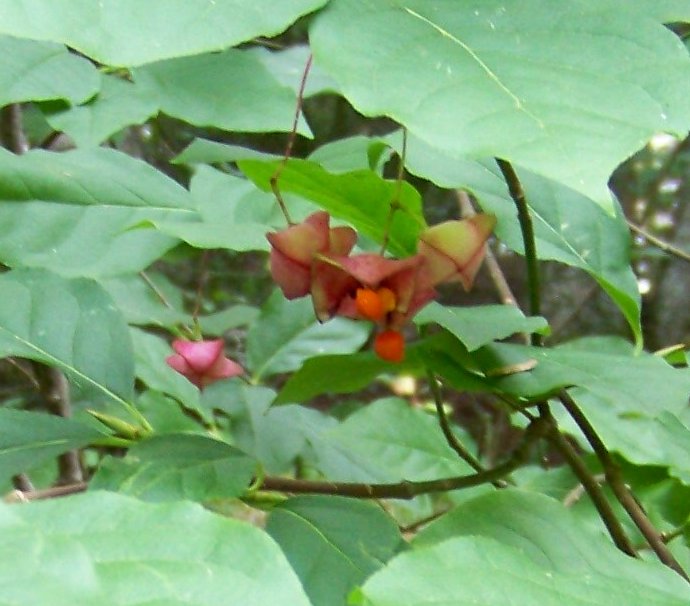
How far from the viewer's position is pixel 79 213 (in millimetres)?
748

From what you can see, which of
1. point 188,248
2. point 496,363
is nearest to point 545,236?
point 496,363

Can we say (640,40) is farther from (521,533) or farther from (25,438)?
(25,438)

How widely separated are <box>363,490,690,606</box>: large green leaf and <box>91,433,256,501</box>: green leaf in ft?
0.48

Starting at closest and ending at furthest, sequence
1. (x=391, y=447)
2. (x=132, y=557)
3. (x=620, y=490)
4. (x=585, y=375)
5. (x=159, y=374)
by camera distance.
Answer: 1. (x=132, y=557)
2. (x=585, y=375)
3. (x=620, y=490)
4. (x=391, y=447)
5. (x=159, y=374)

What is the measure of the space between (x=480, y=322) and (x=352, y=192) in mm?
120

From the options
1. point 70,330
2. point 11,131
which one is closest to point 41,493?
point 70,330

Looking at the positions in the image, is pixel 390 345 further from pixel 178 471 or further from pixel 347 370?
pixel 178 471

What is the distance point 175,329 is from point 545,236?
558 millimetres

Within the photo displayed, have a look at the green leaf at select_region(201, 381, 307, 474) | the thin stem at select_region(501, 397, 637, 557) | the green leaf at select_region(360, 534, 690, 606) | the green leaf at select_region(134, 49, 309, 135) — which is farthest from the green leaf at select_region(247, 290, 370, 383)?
the green leaf at select_region(360, 534, 690, 606)

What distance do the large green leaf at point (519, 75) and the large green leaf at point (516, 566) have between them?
0.18 metres

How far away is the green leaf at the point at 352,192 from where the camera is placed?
56cm

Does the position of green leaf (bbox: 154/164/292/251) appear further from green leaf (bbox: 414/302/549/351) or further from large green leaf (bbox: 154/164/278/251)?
green leaf (bbox: 414/302/549/351)

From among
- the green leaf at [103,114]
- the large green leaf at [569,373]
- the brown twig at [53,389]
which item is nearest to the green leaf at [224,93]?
the green leaf at [103,114]

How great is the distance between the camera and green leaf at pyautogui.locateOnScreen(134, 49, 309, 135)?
70 cm
